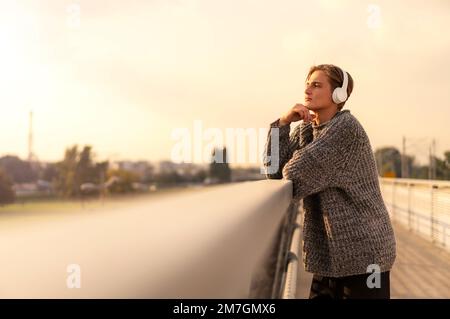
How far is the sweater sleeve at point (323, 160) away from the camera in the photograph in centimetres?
138

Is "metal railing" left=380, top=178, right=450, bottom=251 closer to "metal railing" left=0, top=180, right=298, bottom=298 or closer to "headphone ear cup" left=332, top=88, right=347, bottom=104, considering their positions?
"headphone ear cup" left=332, top=88, right=347, bottom=104

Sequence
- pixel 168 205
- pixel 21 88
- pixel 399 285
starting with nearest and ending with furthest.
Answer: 1. pixel 168 205
2. pixel 399 285
3. pixel 21 88

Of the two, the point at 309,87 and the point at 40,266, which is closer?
the point at 40,266

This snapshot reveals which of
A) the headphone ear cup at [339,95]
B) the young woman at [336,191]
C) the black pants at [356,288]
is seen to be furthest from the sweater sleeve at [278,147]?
the black pants at [356,288]

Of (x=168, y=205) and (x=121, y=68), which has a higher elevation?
(x=121, y=68)

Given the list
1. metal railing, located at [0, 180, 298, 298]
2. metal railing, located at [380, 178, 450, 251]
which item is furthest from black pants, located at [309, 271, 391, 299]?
metal railing, located at [380, 178, 450, 251]

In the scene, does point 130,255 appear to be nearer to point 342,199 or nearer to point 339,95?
point 342,199

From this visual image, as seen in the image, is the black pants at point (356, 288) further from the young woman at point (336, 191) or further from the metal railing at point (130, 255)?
the metal railing at point (130, 255)

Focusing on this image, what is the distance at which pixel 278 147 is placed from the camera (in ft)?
5.34

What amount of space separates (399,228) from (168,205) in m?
11.4

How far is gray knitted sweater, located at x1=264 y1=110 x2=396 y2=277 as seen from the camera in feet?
4.58

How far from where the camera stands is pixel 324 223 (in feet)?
5.10
